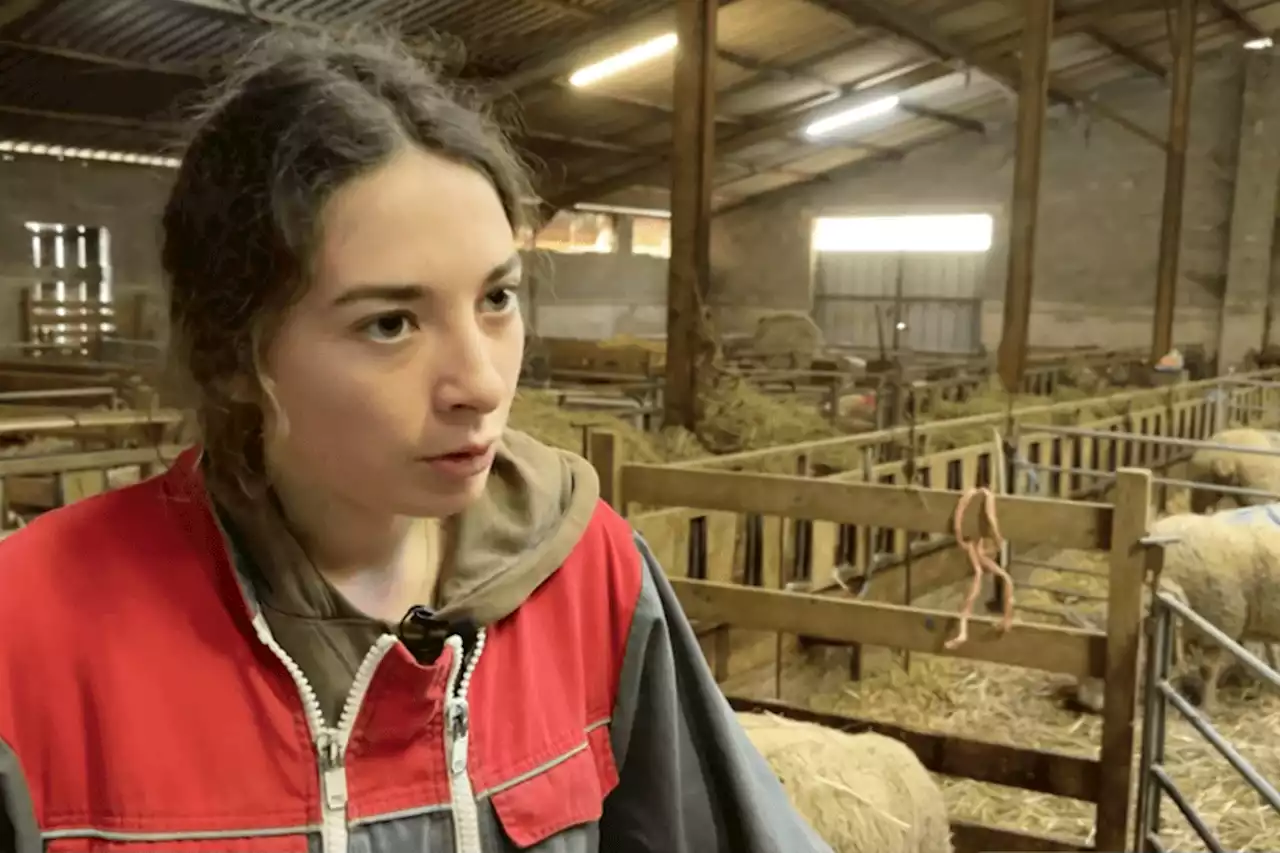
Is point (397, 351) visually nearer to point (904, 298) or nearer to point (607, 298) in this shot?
point (607, 298)

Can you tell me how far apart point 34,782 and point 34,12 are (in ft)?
25.3

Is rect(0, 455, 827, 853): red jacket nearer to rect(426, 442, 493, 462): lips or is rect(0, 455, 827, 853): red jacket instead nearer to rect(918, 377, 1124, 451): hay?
rect(426, 442, 493, 462): lips

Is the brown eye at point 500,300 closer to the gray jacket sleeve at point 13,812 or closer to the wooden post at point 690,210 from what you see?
the gray jacket sleeve at point 13,812

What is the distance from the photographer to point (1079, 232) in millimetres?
15891

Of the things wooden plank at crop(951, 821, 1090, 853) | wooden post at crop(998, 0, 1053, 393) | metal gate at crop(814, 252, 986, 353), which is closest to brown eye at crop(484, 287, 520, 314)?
wooden plank at crop(951, 821, 1090, 853)

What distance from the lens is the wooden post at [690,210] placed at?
5824 millimetres

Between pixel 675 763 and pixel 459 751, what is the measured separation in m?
0.19

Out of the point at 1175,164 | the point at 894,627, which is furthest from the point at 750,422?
the point at 1175,164

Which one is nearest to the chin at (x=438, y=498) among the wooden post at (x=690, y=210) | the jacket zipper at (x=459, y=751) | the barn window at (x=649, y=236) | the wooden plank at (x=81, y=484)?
the jacket zipper at (x=459, y=751)

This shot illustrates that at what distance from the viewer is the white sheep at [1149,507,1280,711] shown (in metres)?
4.39

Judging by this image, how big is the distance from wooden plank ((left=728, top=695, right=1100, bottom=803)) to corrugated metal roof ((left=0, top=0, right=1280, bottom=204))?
121 inches

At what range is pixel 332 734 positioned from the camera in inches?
32.0

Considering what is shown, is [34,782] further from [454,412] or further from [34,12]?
[34,12]

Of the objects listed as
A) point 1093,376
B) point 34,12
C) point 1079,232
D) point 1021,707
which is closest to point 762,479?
point 1021,707
